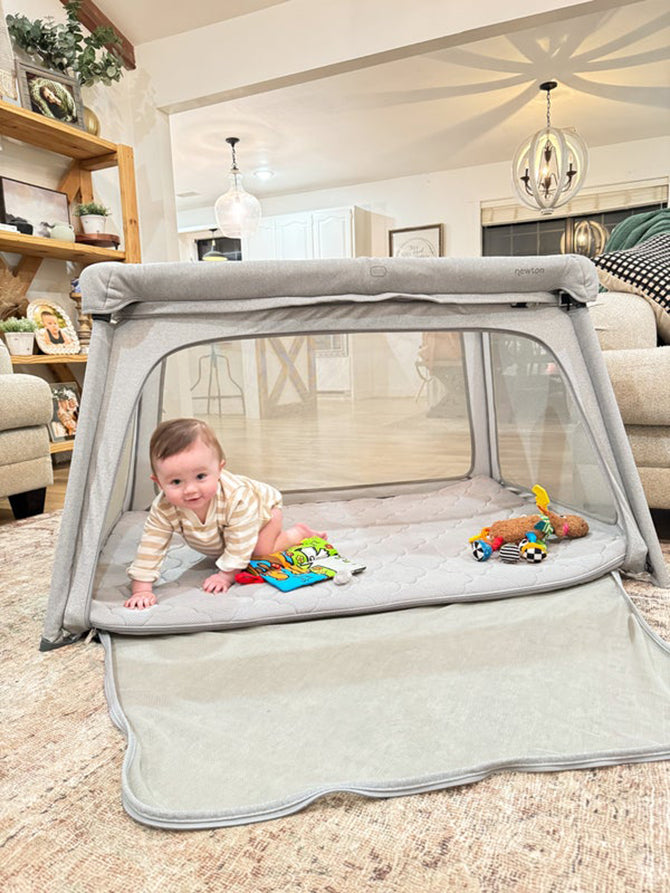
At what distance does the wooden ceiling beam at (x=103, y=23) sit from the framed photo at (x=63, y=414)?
6.65 feet

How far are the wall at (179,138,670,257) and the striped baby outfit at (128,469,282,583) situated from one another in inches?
211

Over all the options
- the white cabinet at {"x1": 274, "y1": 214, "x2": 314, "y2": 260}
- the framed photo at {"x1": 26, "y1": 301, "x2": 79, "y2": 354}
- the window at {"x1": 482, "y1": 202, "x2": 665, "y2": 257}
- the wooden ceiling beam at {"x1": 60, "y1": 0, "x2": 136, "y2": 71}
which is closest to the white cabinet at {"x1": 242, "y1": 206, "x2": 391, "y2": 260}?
the white cabinet at {"x1": 274, "y1": 214, "x2": 314, "y2": 260}

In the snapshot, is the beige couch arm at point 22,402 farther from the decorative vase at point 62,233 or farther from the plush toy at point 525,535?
the plush toy at point 525,535

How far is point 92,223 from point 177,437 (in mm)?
2530

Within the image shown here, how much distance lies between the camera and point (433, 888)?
1.84 ft

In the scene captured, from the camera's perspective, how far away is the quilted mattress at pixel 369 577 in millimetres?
1083

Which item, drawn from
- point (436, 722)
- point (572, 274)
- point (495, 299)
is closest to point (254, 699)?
point (436, 722)

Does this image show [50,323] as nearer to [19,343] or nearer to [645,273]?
[19,343]

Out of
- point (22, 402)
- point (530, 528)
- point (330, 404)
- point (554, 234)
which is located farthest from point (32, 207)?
point (554, 234)

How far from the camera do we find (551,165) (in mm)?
3920

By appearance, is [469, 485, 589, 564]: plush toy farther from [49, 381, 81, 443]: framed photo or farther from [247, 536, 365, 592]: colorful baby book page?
[49, 381, 81, 443]: framed photo

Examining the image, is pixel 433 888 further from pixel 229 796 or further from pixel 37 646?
pixel 37 646

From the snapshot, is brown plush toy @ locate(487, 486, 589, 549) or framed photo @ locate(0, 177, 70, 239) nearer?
brown plush toy @ locate(487, 486, 589, 549)

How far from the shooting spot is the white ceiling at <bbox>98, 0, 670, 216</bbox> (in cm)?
345
